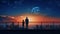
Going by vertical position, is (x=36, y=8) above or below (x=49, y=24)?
above

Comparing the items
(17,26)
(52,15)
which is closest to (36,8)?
(52,15)

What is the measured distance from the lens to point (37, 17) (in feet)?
73.3

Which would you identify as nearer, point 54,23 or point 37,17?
point 54,23

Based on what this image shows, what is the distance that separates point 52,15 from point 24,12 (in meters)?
2.80

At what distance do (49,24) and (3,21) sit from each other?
432 cm
